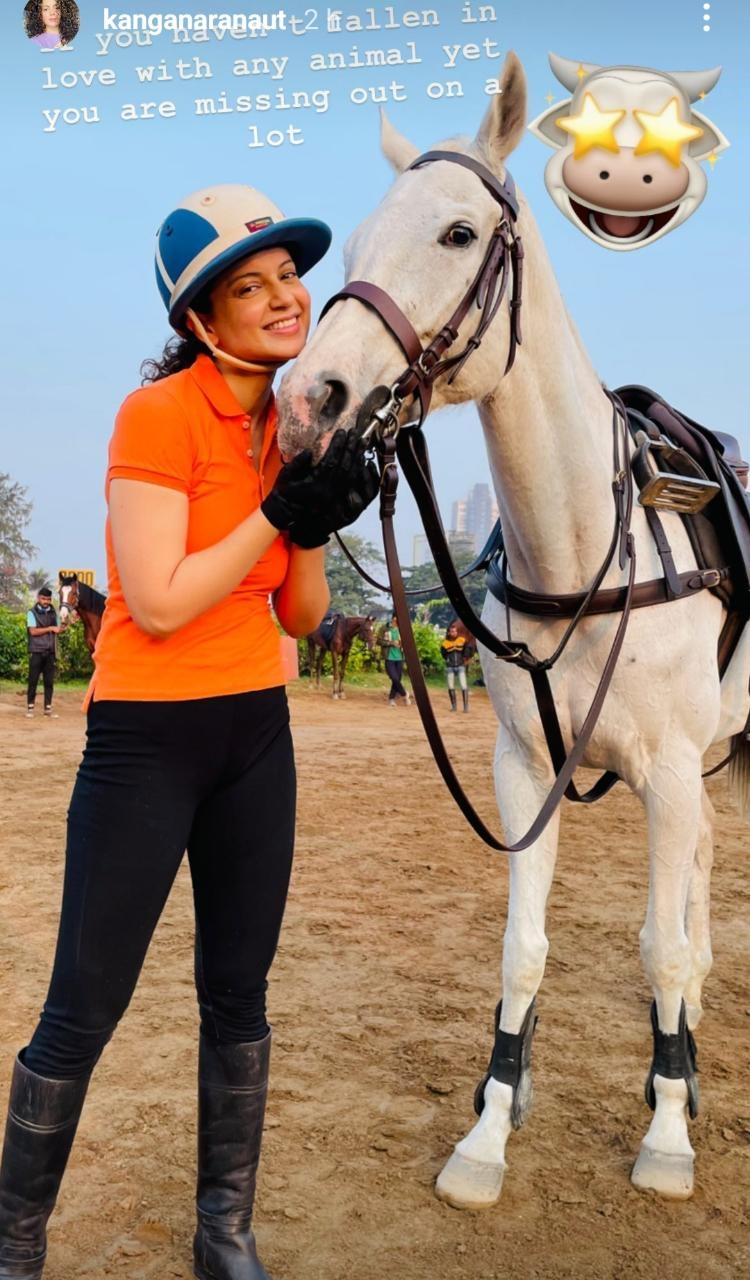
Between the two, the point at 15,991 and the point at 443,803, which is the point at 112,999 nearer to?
the point at 15,991

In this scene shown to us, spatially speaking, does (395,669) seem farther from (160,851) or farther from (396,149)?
(160,851)

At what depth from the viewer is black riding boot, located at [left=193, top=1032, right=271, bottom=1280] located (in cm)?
220

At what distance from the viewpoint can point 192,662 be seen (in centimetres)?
199

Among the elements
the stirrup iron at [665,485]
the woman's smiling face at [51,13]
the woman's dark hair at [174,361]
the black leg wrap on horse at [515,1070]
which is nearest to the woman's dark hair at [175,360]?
Answer: the woman's dark hair at [174,361]

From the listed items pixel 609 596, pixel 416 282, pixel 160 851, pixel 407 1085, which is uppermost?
pixel 416 282

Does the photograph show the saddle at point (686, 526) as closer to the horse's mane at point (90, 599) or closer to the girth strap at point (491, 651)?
the girth strap at point (491, 651)

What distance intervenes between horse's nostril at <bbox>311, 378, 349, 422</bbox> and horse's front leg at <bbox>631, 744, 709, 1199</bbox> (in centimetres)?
145

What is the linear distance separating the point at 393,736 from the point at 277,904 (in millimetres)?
11163

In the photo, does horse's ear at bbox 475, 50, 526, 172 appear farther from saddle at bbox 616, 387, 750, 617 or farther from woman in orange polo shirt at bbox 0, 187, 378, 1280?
saddle at bbox 616, 387, 750, 617

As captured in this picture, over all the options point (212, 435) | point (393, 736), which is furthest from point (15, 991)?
point (393, 736)

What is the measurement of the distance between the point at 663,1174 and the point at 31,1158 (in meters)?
1.72

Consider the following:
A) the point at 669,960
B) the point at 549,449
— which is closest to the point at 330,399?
the point at 549,449

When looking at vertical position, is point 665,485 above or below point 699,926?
above

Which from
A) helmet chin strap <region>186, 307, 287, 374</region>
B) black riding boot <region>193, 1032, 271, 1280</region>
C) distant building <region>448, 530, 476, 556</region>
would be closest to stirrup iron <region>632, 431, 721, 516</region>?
helmet chin strap <region>186, 307, 287, 374</region>
